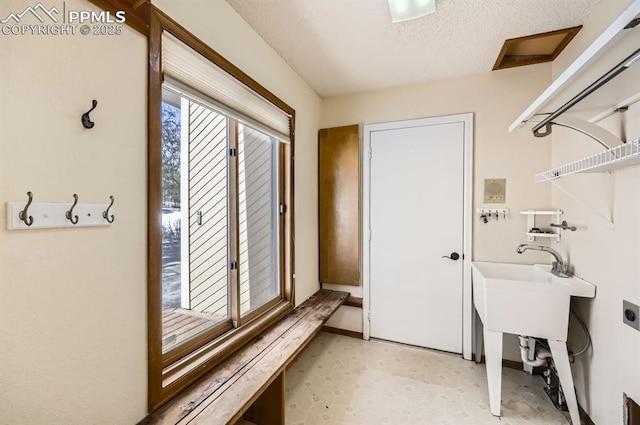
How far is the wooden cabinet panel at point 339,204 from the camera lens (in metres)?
2.85

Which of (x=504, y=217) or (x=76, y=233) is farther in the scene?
(x=504, y=217)

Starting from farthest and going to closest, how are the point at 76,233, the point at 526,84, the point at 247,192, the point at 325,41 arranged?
the point at 526,84 < the point at 247,192 < the point at 325,41 < the point at 76,233

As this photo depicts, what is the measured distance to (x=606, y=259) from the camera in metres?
1.54

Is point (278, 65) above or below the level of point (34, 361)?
above

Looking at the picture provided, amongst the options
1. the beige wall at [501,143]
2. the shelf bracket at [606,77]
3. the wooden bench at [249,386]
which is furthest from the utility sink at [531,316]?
the wooden bench at [249,386]

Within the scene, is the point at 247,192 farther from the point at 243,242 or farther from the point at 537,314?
the point at 537,314

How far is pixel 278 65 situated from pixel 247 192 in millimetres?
1105

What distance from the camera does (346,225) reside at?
2887 millimetres

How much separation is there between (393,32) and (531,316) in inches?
87.1

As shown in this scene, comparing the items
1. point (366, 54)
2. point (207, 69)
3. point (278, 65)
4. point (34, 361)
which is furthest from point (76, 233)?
point (366, 54)

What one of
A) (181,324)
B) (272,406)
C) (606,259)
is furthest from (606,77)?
(181,324)

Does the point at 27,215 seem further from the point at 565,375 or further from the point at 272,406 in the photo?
the point at 565,375

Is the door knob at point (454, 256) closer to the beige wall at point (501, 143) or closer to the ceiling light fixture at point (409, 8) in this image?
the beige wall at point (501, 143)

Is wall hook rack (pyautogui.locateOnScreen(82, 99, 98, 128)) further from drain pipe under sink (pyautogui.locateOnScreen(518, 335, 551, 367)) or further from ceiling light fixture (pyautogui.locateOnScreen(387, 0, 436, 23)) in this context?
drain pipe under sink (pyautogui.locateOnScreen(518, 335, 551, 367))
